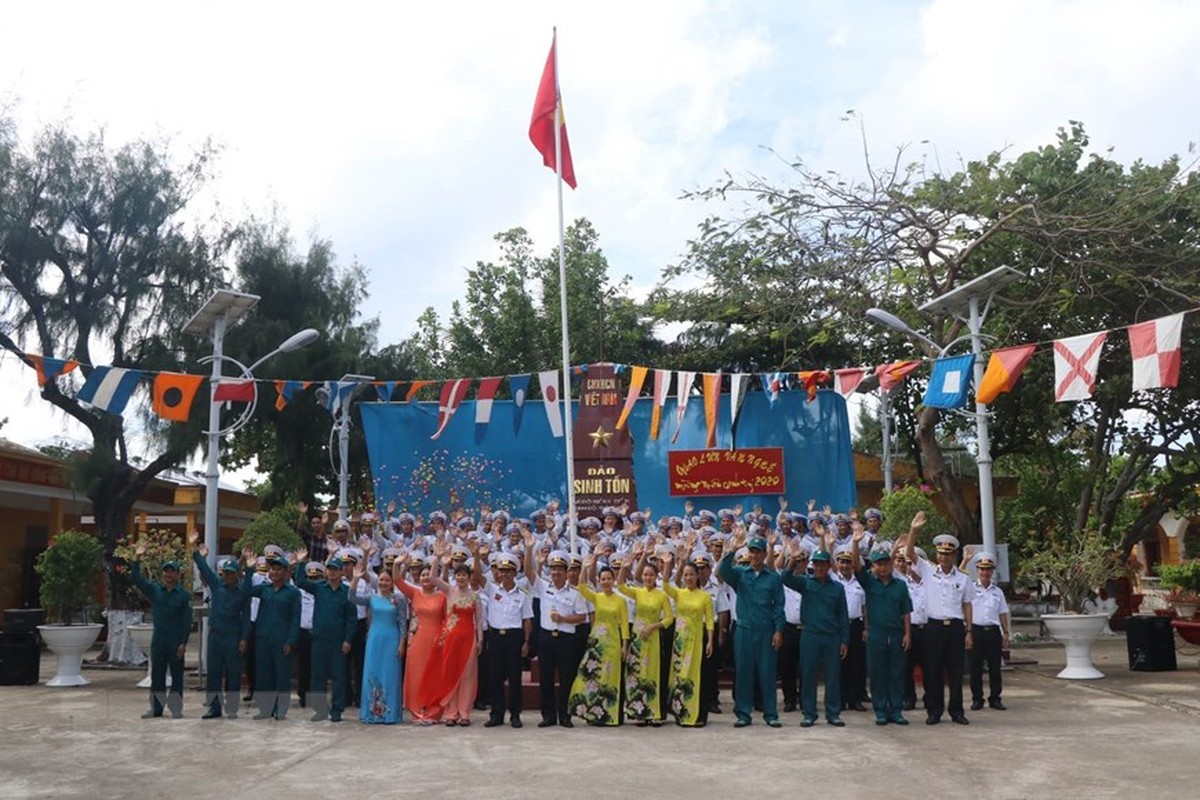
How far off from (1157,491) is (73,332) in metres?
20.7

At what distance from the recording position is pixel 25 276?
19250mm

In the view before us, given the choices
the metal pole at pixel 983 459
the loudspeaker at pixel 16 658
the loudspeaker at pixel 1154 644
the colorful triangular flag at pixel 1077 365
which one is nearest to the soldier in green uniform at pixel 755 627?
the colorful triangular flag at pixel 1077 365

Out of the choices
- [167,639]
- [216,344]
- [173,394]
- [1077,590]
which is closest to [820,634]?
[1077,590]

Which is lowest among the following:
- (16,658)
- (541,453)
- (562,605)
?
(16,658)

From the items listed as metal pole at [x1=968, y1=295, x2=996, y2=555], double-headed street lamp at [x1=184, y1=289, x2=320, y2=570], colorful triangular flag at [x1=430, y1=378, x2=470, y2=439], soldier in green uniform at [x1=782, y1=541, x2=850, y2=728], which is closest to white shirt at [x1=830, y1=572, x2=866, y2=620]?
soldier in green uniform at [x1=782, y1=541, x2=850, y2=728]

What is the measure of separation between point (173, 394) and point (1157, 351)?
1124cm

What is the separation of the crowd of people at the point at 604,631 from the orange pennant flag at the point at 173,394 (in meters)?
3.13

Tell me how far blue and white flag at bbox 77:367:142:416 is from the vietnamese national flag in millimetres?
5877

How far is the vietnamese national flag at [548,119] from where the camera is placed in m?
12.2

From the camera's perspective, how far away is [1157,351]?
10984 millimetres

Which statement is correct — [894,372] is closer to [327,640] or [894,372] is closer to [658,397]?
[658,397]

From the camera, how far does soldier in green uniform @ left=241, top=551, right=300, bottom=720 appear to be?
10.7m

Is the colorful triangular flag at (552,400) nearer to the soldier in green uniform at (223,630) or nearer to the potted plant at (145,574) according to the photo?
the potted plant at (145,574)

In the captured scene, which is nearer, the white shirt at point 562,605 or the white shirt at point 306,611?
the white shirt at point 562,605
